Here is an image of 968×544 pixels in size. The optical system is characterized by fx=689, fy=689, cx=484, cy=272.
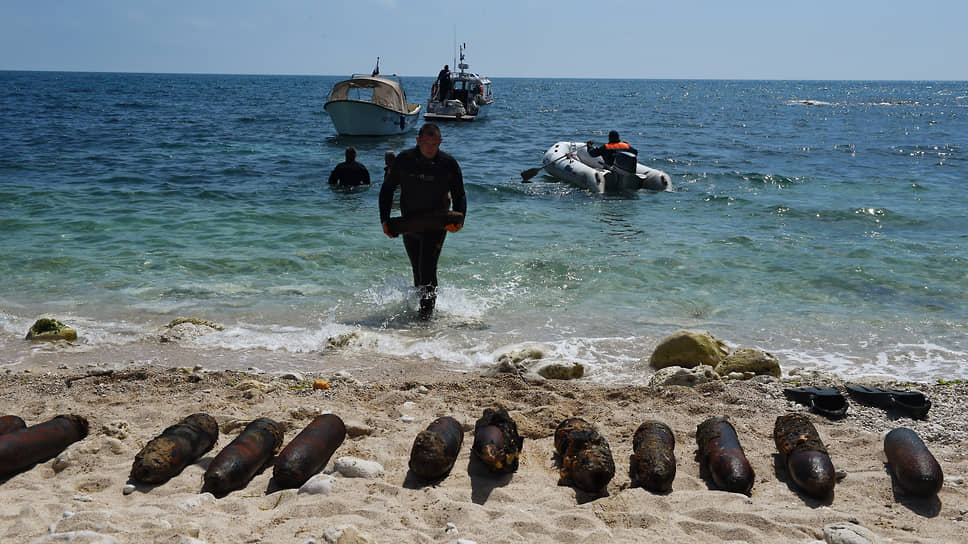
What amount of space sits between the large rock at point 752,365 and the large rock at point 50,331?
5956 mm

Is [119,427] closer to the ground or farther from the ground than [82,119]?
closer to the ground

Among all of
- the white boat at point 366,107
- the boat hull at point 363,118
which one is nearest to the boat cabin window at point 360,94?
the white boat at point 366,107

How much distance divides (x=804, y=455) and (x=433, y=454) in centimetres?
201

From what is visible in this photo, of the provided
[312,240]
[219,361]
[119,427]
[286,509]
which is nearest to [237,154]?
[312,240]

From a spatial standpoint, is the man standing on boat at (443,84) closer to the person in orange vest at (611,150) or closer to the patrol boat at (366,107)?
the patrol boat at (366,107)

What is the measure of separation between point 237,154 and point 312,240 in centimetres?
1217

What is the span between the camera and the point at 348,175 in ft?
51.7

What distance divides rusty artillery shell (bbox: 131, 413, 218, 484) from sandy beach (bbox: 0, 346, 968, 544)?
0.19ft

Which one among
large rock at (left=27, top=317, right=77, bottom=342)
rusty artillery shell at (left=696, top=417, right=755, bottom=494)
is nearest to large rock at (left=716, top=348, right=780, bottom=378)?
rusty artillery shell at (left=696, top=417, right=755, bottom=494)

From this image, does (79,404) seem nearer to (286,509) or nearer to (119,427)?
(119,427)

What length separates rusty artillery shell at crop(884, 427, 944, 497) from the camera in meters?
3.51

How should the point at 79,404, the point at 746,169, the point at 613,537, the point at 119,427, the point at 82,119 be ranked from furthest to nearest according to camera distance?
the point at 82,119
the point at 746,169
the point at 79,404
the point at 119,427
the point at 613,537

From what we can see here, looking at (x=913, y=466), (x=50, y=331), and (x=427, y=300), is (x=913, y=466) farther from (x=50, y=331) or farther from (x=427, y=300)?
(x=50, y=331)

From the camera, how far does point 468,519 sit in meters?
3.29
